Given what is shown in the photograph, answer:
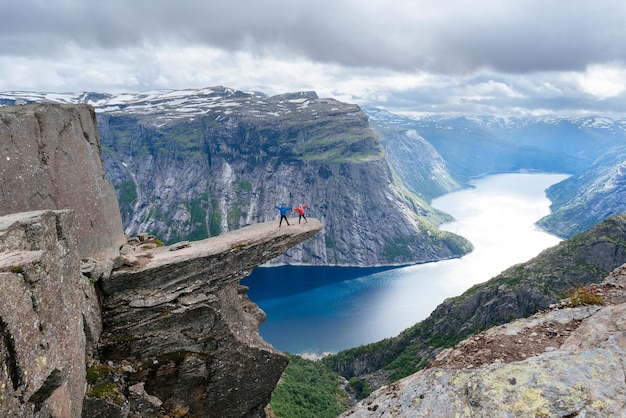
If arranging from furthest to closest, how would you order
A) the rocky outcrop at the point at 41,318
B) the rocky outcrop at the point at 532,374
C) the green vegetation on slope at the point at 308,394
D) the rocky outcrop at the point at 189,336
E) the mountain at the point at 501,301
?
the mountain at the point at 501,301 → the green vegetation on slope at the point at 308,394 → the rocky outcrop at the point at 189,336 → the rocky outcrop at the point at 532,374 → the rocky outcrop at the point at 41,318

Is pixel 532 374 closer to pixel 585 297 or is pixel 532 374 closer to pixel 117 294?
pixel 585 297

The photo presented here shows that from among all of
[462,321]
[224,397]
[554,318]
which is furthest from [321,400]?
[554,318]

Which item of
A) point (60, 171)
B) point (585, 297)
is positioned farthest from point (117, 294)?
point (585, 297)

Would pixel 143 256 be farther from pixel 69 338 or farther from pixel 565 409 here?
pixel 565 409

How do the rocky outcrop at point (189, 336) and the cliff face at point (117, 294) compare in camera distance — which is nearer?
the cliff face at point (117, 294)

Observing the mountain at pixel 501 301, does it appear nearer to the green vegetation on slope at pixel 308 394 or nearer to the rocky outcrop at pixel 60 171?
the green vegetation on slope at pixel 308 394

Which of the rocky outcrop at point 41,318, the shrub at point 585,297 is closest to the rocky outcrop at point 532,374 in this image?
the shrub at point 585,297
